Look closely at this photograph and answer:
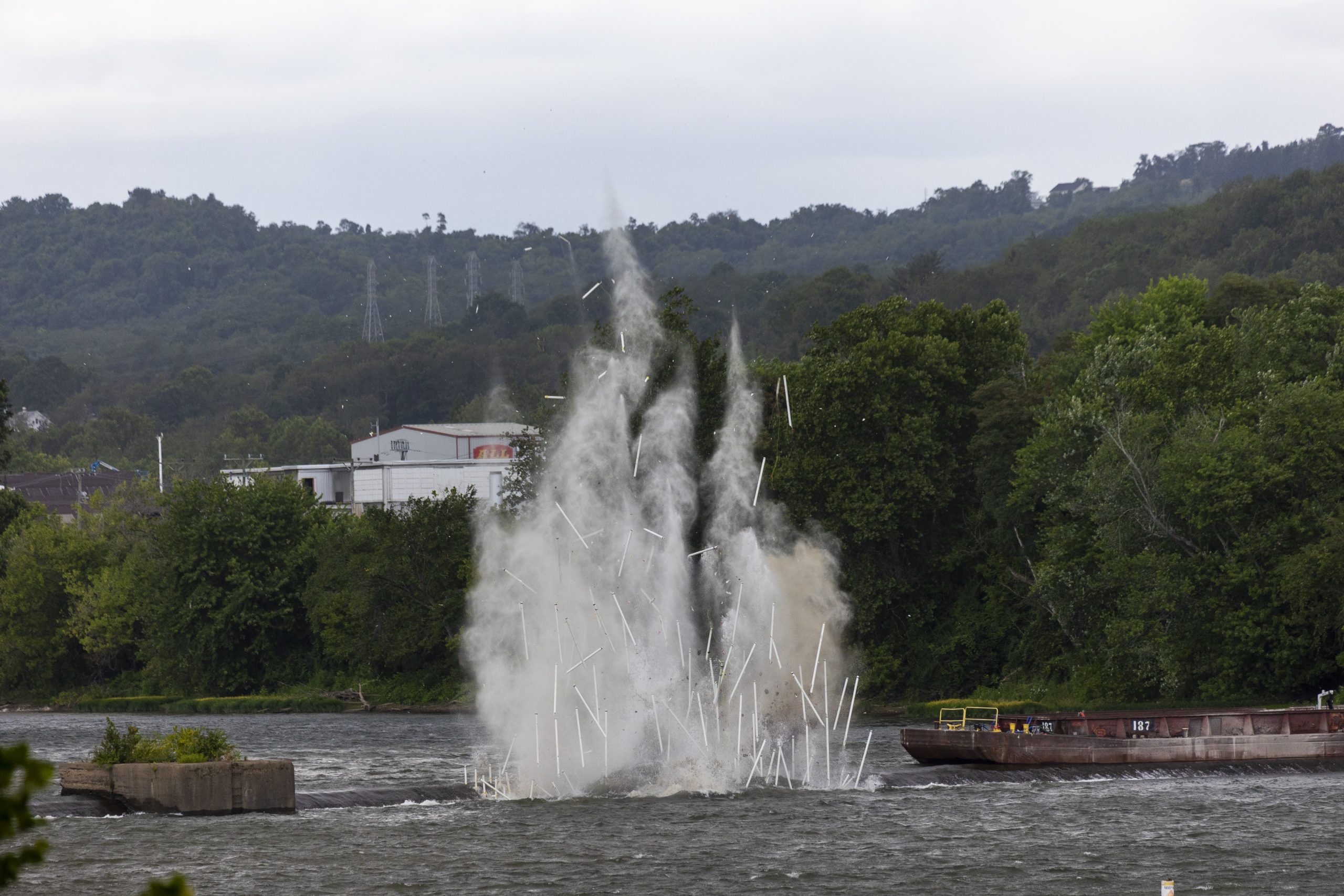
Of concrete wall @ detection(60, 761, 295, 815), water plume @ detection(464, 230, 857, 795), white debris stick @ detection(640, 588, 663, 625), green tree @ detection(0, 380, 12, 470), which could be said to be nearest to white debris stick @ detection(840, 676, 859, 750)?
water plume @ detection(464, 230, 857, 795)

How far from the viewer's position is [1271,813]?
54.2 metres

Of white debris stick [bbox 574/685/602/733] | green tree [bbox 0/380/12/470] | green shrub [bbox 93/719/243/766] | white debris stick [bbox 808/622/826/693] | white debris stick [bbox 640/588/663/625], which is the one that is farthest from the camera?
green tree [bbox 0/380/12/470]

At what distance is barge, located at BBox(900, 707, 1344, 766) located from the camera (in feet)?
218

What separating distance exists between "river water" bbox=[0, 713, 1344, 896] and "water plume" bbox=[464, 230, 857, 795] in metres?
2.63

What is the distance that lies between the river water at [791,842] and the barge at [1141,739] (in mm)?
1731

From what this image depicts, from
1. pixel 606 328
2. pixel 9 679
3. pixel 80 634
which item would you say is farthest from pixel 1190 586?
pixel 9 679

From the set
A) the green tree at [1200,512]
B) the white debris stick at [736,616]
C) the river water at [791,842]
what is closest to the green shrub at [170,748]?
the river water at [791,842]

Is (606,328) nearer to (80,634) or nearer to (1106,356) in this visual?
(1106,356)

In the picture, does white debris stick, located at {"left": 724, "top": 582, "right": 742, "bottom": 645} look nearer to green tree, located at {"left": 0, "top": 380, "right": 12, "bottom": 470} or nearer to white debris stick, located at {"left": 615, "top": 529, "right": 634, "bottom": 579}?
white debris stick, located at {"left": 615, "top": 529, "right": 634, "bottom": 579}

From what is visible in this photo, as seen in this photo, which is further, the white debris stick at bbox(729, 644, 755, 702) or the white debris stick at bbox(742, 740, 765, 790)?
the white debris stick at bbox(742, 740, 765, 790)

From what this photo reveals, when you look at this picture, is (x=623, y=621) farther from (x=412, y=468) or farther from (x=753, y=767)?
(x=412, y=468)

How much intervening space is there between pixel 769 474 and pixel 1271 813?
50.2 metres

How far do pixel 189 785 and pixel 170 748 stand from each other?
2.26 m

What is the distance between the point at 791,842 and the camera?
49.5 metres
